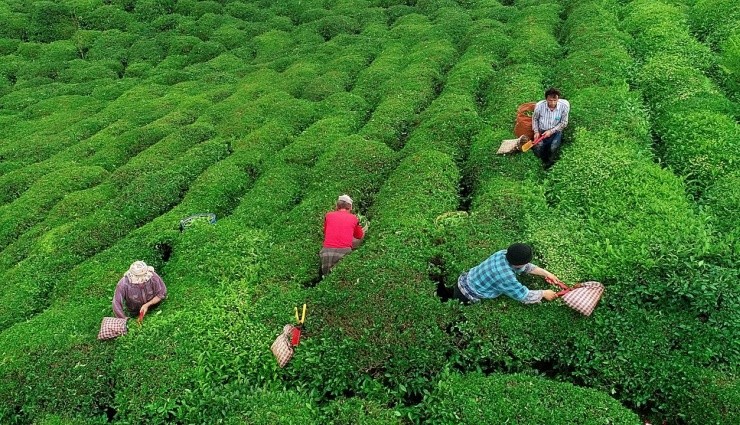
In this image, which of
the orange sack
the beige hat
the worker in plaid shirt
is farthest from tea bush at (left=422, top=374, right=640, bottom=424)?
the orange sack

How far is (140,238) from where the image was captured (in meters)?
16.2

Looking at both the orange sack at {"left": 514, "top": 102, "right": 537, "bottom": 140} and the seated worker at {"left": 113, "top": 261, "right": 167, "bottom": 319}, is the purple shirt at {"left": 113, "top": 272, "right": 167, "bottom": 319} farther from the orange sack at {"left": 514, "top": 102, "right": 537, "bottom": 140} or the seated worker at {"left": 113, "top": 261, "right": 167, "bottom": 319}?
the orange sack at {"left": 514, "top": 102, "right": 537, "bottom": 140}

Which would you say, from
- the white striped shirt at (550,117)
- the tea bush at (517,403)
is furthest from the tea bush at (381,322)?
the white striped shirt at (550,117)

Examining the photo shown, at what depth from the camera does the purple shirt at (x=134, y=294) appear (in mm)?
12773

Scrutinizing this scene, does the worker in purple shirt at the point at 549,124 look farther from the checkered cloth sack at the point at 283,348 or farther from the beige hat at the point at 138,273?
the beige hat at the point at 138,273

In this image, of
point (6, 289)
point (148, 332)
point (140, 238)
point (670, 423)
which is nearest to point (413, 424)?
point (670, 423)

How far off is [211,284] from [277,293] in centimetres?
192

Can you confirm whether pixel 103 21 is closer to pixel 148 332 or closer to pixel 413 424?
pixel 148 332

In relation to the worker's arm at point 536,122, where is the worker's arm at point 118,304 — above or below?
below

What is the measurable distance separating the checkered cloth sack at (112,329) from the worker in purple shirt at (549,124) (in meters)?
12.3

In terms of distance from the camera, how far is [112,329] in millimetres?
12359

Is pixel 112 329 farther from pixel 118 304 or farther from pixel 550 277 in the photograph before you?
pixel 550 277

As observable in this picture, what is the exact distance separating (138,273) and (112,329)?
1354mm

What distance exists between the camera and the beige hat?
1272 cm
